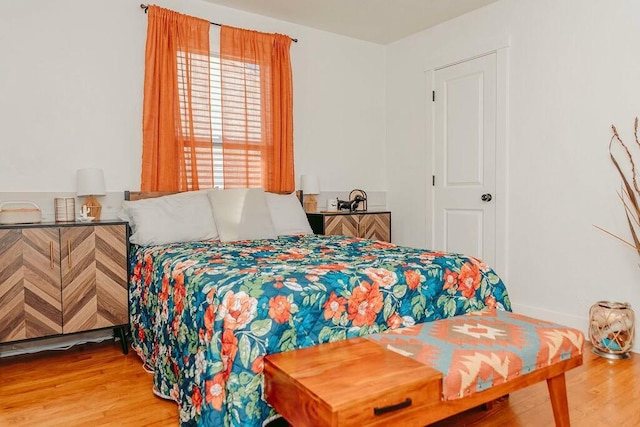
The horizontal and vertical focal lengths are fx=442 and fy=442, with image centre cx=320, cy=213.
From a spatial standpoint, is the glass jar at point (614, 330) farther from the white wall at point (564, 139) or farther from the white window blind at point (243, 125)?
the white window blind at point (243, 125)

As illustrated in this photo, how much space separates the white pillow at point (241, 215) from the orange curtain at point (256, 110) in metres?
0.48

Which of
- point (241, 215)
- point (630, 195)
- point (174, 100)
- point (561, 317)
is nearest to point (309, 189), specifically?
point (241, 215)

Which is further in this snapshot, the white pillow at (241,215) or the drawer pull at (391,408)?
the white pillow at (241,215)

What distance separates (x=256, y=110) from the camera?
12.2 feet

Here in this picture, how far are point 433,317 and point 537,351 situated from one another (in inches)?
18.2

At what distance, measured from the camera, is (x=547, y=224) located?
129 inches

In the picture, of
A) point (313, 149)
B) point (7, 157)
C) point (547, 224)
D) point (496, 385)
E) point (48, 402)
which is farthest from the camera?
point (313, 149)

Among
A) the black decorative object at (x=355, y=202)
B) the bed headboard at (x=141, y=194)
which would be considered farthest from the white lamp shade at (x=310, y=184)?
the bed headboard at (x=141, y=194)

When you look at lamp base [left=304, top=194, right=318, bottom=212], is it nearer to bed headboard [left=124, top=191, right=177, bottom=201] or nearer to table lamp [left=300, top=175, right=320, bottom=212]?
table lamp [left=300, top=175, right=320, bottom=212]

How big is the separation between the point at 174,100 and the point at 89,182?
2.89 ft

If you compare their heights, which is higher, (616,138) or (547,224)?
(616,138)

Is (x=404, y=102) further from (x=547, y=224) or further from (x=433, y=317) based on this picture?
(x=433, y=317)

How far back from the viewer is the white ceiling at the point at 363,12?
3.57m

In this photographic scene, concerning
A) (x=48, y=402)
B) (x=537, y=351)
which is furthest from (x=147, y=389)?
(x=537, y=351)
